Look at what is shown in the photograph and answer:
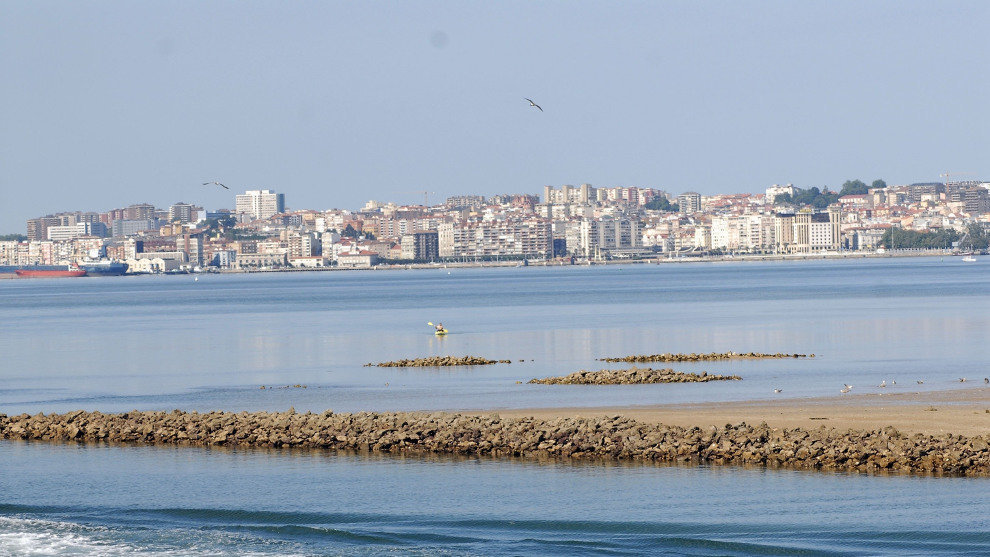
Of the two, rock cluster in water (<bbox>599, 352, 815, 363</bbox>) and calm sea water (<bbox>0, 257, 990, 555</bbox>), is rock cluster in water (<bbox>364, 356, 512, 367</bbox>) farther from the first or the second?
rock cluster in water (<bbox>599, 352, 815, 363</bbox>)

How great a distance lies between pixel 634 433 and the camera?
1608 cm

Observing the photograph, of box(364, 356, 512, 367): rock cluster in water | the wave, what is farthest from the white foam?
box(364, 356, 512, 367): rock cluster in water

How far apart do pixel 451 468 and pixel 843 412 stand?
5.85m

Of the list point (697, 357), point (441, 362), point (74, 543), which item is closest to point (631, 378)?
point (697, 357)

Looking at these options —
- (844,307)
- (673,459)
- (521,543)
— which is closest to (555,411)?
(673,459)

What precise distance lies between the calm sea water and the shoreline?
0.52 meters

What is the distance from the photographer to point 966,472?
13.9m

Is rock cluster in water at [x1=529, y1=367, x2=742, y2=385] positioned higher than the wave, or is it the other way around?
rock cluster in water at [x1=529, y1=367, x2=742, y2=385]

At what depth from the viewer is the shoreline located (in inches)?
576

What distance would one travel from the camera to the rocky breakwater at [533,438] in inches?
571

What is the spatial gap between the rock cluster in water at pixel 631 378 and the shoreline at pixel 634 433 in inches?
170

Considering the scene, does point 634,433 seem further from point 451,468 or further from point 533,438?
point 451,468

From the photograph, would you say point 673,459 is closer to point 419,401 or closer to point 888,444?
point 888,444

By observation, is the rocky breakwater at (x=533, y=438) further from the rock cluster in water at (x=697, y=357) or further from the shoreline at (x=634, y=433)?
the rock cluster in water at (x=697, y=357)
